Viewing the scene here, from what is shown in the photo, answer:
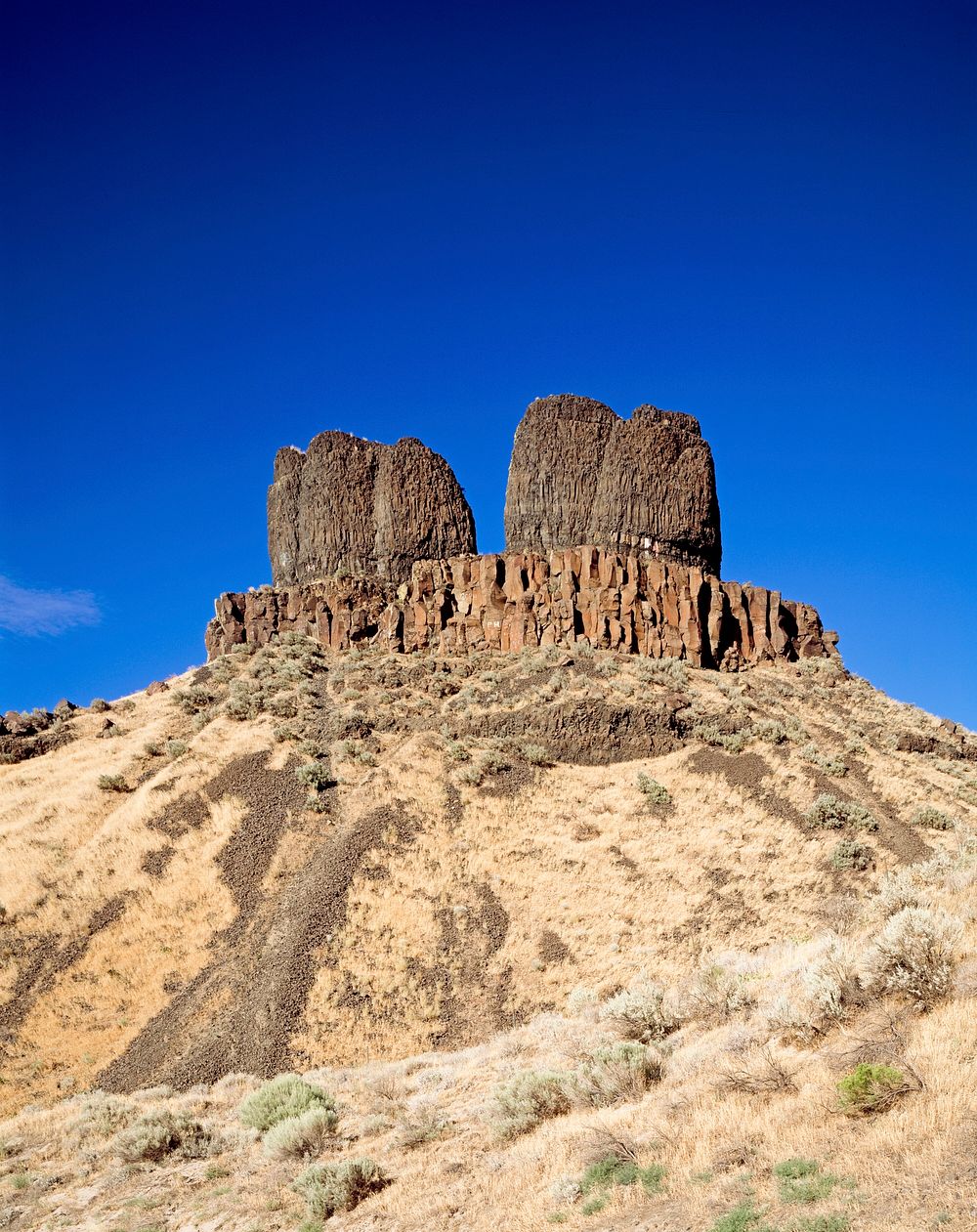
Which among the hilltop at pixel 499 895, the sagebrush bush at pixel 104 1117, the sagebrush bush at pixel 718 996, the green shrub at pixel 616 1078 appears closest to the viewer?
the hilltop at pixel 499 895

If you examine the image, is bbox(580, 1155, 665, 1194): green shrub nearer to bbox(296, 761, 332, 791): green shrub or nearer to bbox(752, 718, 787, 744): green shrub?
bbox(296, 761, 332, 791): green shrub

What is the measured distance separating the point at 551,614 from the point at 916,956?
26.6m

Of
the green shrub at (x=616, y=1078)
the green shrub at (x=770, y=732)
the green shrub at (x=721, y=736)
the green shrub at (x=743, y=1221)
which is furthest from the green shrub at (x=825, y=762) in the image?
the green shrub at (x=743, y=1221)

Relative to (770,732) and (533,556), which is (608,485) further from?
(770,732)

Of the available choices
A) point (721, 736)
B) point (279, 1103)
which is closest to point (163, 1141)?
point (279, 1103)

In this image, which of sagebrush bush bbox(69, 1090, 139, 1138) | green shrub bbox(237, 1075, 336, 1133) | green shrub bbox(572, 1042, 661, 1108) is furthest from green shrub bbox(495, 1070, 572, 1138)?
sagebrush bush bbox(69, 1090, 139, 1138)

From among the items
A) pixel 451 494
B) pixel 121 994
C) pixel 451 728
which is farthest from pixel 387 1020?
pixel 451 494

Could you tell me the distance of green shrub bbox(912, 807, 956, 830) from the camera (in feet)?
87.4

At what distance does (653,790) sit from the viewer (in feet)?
91.6

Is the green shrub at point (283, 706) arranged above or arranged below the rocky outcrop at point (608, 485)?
below

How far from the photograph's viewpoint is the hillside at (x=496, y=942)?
9125mm

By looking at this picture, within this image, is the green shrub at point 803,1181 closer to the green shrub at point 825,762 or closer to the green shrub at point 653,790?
the green shrub at point 653,790

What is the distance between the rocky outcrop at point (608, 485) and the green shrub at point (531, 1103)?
30722mm

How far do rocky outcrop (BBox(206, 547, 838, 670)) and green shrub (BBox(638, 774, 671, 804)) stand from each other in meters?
8.07
